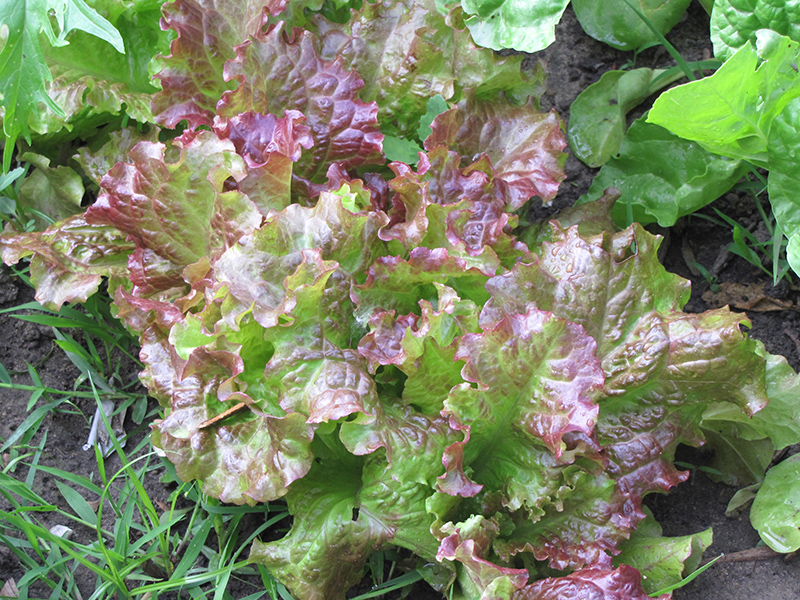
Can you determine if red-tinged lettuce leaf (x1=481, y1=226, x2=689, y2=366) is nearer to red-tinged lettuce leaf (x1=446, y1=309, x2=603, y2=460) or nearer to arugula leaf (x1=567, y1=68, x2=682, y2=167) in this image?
red-tinged lettuce leaf (x1=446, y1=309, x2=603, y2=460)

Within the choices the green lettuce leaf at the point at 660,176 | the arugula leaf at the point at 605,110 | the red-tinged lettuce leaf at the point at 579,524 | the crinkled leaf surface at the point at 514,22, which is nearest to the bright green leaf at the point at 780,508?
the red-tinged lettuce leaf at the point at 579,524

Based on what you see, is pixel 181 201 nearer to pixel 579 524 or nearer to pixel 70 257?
pixel 70 257

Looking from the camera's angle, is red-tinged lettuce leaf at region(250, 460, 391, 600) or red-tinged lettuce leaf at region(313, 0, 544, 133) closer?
red-tinged lettuce leaf at region(250, 460, 391, 600)

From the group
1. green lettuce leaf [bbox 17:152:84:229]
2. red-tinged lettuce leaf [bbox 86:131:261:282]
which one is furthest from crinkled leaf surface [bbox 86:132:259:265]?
green lettuce leaf [bbox 17:152:84:229]

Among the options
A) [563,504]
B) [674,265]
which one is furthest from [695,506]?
[674,265]

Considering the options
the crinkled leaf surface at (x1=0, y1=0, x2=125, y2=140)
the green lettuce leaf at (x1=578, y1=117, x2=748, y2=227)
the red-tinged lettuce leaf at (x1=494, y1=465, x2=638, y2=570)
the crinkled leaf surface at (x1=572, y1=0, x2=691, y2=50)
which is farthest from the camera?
the crinkled leaf surface at (x1=572, y1=0, x2=691, y2=50)

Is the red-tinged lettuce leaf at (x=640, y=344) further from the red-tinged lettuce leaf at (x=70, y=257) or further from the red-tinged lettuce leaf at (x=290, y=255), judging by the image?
the red-tinged lettuce leaf at (x=70, y=257)
